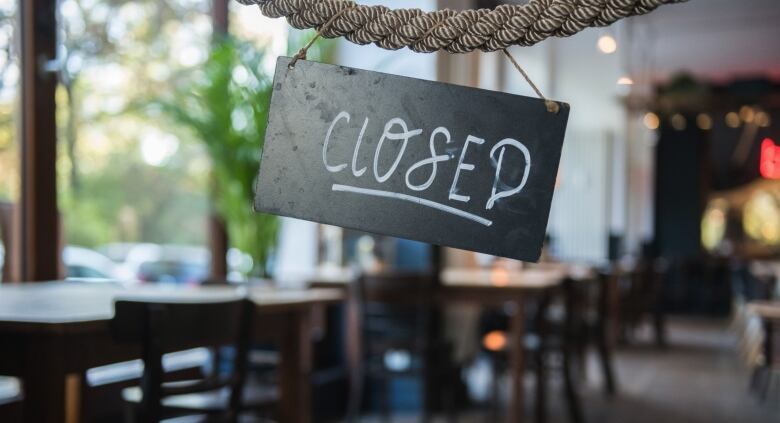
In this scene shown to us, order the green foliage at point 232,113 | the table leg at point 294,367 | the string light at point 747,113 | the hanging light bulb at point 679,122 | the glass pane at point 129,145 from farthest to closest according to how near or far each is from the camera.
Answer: the hanging light bulb at point 679,122 < the string light at point 747,113 < the green foliage at point 232,113 < the glass pane at point 129,145 < the table leg at point 294,367

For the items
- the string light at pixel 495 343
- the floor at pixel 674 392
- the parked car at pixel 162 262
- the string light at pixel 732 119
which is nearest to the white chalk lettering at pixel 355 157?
the parked car at pixel 162 262

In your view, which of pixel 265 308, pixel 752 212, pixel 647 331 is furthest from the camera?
pixel 752 212

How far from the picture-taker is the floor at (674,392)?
16.9 feet

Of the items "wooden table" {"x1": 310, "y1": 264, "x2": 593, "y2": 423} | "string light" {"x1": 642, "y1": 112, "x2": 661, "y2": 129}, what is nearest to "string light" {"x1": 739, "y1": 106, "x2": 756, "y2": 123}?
"string light" {"x1": 642, "y1": 112, "x2": 661, "y2": 129}

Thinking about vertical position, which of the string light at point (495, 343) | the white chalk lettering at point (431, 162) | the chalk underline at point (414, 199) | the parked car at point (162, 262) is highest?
the white chalk lettering at point (431, 162)

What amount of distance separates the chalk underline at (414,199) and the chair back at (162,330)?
902 millimetres

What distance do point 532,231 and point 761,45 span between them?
471 inches

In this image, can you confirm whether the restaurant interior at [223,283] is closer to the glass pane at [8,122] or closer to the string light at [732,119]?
the glass pane at [8,122]

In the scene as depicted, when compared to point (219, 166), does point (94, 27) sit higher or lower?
higher

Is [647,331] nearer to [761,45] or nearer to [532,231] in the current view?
[761,45]

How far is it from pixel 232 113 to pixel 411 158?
10.7ft

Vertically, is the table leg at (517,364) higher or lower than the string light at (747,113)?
lower

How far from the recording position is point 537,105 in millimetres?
1239

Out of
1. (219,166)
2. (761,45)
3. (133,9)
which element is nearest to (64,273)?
(219,166)
